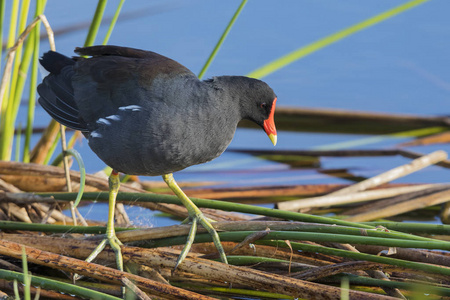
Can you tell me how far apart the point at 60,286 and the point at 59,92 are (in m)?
0.91

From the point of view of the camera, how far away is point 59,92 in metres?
2.44

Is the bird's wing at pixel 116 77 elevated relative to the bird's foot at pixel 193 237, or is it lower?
elevated

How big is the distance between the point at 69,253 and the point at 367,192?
1.37 meters

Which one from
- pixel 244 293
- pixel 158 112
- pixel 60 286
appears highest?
pixel 158 112

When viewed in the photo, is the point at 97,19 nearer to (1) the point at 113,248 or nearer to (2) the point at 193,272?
(1) the point at 113,248

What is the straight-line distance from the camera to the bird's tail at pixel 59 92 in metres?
2.36

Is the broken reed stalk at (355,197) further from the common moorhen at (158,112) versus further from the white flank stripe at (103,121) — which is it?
the white flank stripe at (103,121)

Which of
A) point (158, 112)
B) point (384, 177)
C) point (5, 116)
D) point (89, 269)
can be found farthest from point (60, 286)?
point (384, 177)

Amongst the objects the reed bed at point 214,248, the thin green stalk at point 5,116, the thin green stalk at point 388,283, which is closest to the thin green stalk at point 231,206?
the reed bed at point 214,248

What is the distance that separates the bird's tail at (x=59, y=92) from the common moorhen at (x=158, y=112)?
5 cm

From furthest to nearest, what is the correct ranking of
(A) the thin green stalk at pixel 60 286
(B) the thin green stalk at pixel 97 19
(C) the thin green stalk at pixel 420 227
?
1. (B) the thin green stalk at pixel 97 19
2. (C) the thin green stalk at pixel 420 227
3. (A) the thin green stalk at pixel 60 286

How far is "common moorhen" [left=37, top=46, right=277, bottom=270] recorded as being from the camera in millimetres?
2010

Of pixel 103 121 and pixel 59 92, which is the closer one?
pixel 103 121

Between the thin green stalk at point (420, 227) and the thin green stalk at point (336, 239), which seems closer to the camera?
the thin green stalk at point (336, 239)
